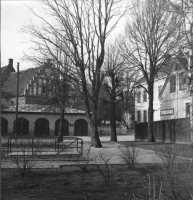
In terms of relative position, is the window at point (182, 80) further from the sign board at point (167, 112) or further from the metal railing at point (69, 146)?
the metal railing at point (69, 146)

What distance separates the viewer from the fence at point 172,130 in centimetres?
2434

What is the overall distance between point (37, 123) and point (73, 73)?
24145mm

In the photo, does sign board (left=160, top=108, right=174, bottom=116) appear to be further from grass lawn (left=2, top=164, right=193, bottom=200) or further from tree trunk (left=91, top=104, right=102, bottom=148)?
grass lawn (left=2, top=164, right=193, bottom=200)

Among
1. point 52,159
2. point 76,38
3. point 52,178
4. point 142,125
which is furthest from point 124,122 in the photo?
point 52,178

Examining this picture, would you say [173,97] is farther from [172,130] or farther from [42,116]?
[42,116]

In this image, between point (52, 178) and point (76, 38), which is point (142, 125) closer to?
point (76, 38)

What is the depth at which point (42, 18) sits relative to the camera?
2094 cm

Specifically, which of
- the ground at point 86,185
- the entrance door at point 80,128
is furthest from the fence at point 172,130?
the entrance door at point 80,128

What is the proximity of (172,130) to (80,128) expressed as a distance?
77.1 ft

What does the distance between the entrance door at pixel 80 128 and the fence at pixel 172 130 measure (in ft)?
54.4

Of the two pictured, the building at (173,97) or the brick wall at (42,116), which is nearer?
the building at (173,97)

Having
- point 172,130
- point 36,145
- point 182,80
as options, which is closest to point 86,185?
point 36,145

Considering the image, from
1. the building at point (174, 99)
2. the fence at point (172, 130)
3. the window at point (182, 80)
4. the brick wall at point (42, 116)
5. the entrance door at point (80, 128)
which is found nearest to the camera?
the fence at point (172, 130)

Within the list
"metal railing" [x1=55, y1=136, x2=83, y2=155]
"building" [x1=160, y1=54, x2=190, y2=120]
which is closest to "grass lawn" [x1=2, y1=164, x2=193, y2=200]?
"metal railing" [x1=55, y1=136, x2=83, y2=155]
